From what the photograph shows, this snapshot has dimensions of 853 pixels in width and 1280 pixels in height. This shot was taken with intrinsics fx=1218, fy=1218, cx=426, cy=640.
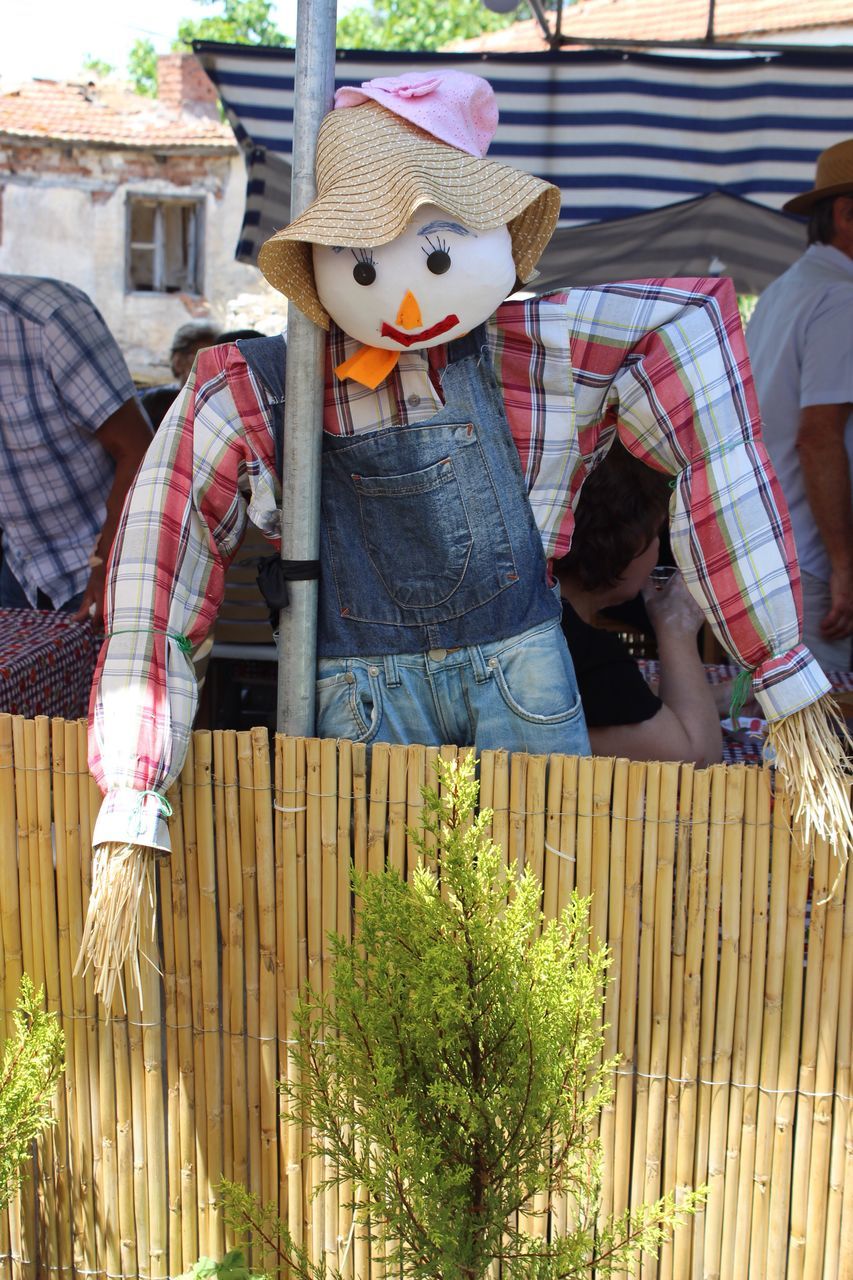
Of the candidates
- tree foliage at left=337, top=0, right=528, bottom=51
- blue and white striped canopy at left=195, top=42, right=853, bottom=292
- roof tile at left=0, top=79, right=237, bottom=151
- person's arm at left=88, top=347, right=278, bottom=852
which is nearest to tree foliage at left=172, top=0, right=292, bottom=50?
tree foliage at left=337, top=0, right=528, bottom=51

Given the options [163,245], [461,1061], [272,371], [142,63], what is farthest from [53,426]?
[142,63]

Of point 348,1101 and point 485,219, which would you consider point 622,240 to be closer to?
point 485,219

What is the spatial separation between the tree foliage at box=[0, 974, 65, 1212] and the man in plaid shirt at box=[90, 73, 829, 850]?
0.32 m

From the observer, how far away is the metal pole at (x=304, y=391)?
5.99 feet

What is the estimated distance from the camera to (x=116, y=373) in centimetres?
312

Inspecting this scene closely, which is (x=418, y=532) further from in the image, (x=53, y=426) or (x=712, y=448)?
(x=53, y=426)

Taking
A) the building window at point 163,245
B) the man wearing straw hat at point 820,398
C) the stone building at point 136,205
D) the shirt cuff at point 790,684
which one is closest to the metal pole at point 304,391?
the shirt cuff at point 790,684

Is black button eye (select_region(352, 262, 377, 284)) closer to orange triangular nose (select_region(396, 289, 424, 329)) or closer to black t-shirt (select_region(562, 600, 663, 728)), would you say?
orange triangular nose (select_region(396, 289, 424, 329))

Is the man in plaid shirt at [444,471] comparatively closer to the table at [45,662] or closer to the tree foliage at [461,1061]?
the tree foliage at [461,1061]

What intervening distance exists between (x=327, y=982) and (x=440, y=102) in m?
1.36

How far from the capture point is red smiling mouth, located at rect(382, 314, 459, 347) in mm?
1801

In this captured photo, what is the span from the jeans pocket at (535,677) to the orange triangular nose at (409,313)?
51cm

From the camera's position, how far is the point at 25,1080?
1.77 metres

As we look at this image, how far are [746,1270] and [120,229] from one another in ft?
56.2
